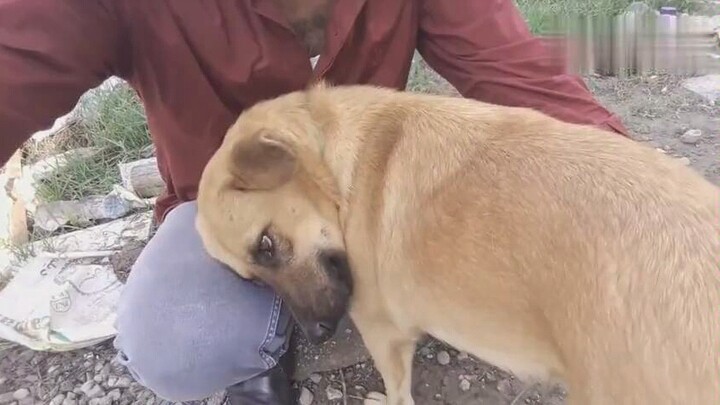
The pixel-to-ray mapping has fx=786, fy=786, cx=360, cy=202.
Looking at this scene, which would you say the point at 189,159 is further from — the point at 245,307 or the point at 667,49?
the point at 667,49

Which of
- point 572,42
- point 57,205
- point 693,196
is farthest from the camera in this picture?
point 57,205

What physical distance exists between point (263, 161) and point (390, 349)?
0.84 meters

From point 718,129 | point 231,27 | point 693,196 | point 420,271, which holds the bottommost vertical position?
point 718,129

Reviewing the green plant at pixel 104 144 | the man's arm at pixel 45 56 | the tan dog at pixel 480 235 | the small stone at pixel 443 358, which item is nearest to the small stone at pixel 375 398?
the tan dog at pixel 480 235

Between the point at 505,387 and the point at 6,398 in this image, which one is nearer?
the point at 505,387

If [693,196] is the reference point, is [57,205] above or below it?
below

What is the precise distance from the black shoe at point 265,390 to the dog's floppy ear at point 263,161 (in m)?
0.87

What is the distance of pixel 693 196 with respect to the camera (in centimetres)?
192

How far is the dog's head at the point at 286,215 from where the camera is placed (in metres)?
2.38

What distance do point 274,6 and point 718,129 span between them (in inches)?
110

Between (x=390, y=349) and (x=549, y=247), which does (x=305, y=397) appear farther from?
(x=549, y=247)

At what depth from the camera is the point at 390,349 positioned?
2699mm

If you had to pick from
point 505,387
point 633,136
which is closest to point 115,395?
point 505,387

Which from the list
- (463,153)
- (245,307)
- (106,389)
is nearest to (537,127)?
(463,153)
